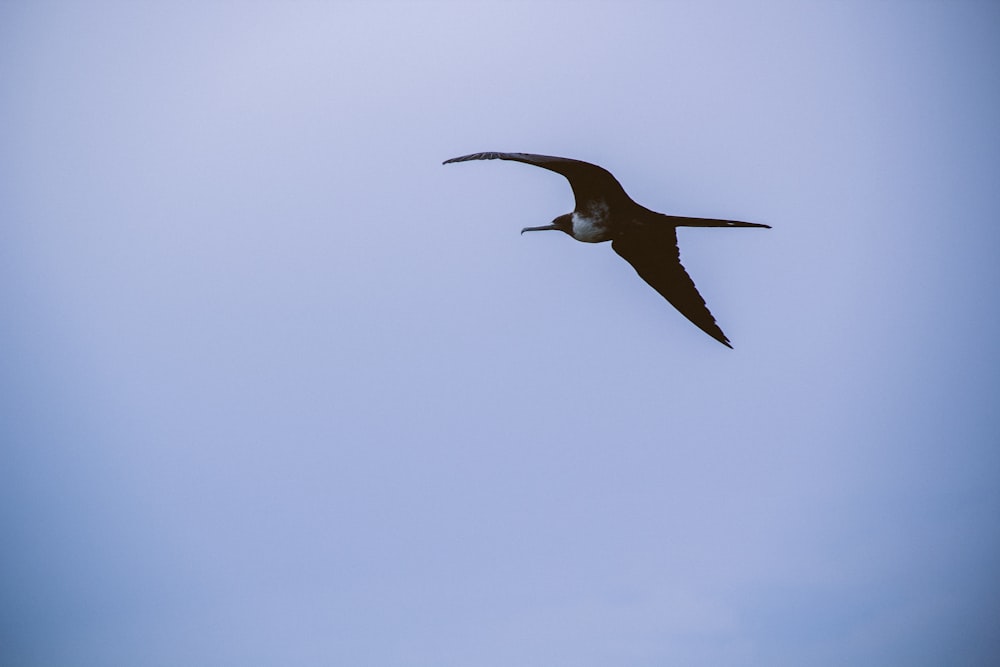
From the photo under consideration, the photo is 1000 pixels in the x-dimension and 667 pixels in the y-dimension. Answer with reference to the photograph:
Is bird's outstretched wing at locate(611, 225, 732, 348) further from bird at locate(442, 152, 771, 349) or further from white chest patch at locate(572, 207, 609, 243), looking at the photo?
white chest patch at locate(572, 207, 609, 243)

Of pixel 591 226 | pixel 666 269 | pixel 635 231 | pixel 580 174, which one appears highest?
pixel 580 174

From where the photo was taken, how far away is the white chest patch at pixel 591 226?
44.3ft

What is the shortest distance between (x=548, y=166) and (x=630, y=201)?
206 cm

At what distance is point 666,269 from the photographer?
14047 millimetres

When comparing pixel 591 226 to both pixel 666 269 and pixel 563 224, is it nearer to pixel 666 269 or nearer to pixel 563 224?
pixel 563 224

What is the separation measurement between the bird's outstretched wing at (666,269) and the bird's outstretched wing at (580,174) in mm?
847

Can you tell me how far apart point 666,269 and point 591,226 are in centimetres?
137

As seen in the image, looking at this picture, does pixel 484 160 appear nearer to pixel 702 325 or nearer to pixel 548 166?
pixel 548 166

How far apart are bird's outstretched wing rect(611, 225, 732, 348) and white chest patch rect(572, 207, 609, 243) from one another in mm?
309

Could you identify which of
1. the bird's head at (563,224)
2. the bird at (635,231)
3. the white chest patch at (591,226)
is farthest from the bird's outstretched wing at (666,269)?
the bird's head at (563,224)

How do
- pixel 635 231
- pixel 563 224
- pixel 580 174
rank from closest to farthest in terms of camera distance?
pixel 580 174 → pixel 635 231 → pixel 563 224

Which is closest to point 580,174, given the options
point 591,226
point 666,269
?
point 591,226

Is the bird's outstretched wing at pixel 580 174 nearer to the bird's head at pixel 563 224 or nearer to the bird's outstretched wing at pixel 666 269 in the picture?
the bird's head at pixel 563 224

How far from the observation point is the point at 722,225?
11.7 meters
